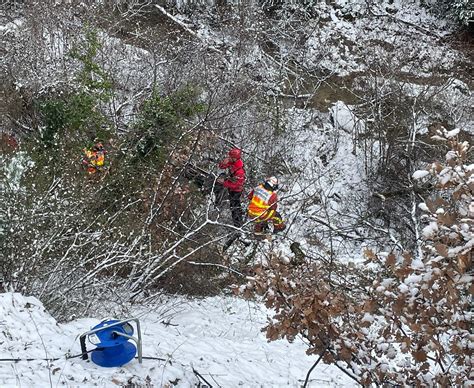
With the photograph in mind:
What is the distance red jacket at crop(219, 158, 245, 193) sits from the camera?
970 cm

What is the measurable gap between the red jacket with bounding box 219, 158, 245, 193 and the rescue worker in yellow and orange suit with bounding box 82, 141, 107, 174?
2306 mm

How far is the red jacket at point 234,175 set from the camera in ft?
31.8

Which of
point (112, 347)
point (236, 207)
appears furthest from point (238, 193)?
point (112, 347)

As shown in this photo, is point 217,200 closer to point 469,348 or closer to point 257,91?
point 257,91

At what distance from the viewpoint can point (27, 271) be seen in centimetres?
581

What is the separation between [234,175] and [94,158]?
2.73 meters

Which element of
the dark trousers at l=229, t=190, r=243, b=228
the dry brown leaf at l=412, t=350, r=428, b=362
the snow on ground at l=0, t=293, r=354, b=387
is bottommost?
the snow on ground at l=0, t=293, r=354, b=387

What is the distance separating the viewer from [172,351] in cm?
531

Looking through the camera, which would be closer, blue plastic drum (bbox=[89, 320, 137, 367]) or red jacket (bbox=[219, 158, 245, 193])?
blue plastic drum (bbox=[89, 320, 137, 367])

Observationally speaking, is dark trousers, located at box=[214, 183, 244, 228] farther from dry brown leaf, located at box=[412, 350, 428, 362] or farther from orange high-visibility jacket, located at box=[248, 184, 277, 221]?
dry brown leaf, located at box=[412, 350, 428, 362]

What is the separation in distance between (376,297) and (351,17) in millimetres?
18020

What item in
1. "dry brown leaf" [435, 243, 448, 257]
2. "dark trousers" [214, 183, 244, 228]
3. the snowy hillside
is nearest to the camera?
"dry brown leaf" [435, 243, 448, 257]

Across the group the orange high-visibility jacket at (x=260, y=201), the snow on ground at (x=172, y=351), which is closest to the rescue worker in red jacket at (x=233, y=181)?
the orange high-visibility jacket at (x=260, y=201)

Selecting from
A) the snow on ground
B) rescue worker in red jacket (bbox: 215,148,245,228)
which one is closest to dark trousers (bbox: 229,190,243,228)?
rescue worker in red jacket (bbox: 215,148,245,228)
